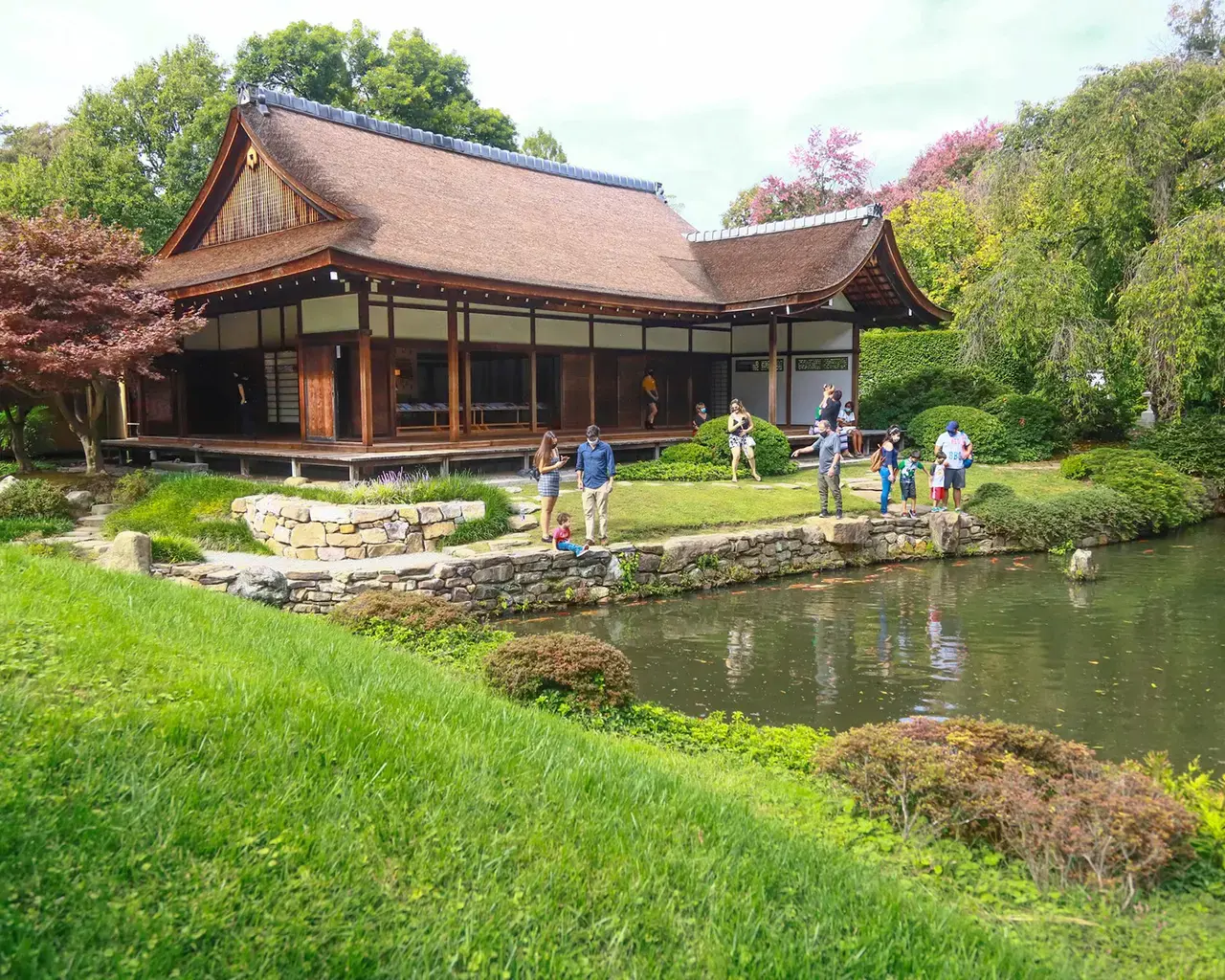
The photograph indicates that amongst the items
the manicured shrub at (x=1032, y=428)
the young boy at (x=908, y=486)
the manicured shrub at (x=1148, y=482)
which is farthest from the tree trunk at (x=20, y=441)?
the manicured shrub at (x=1032, y=428)

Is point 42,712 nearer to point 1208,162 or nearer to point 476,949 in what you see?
point 476,949

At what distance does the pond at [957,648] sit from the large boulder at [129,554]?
467 centimetres

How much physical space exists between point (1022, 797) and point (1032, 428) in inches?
856

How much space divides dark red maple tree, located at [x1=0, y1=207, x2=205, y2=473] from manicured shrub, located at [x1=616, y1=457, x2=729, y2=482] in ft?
29.1

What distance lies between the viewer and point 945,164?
44.2 metres

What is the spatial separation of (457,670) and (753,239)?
21.2 metres

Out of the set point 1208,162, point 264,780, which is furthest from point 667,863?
point 1208,162

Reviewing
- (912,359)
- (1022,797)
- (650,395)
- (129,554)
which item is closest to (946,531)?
(650,395)

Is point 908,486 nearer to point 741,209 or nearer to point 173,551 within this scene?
point 173,551

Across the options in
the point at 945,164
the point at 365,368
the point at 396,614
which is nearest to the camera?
the point at 396,614

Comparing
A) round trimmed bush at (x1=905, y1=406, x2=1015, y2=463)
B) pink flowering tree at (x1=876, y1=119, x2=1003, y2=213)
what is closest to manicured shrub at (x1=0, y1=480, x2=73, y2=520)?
round trimmed bush at (x1=905, y1=406, x2=1015, y2=463)

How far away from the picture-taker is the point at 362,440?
16359 millimetres

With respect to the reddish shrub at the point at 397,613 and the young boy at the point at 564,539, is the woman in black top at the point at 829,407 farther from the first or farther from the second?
the reddish shrub at the point at 397,613

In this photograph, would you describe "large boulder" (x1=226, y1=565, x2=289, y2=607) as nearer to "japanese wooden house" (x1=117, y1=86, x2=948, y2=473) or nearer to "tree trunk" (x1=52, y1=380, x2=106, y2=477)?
"japanese wooden house" (x1=117, y1=86, x2=948, y2=473)
